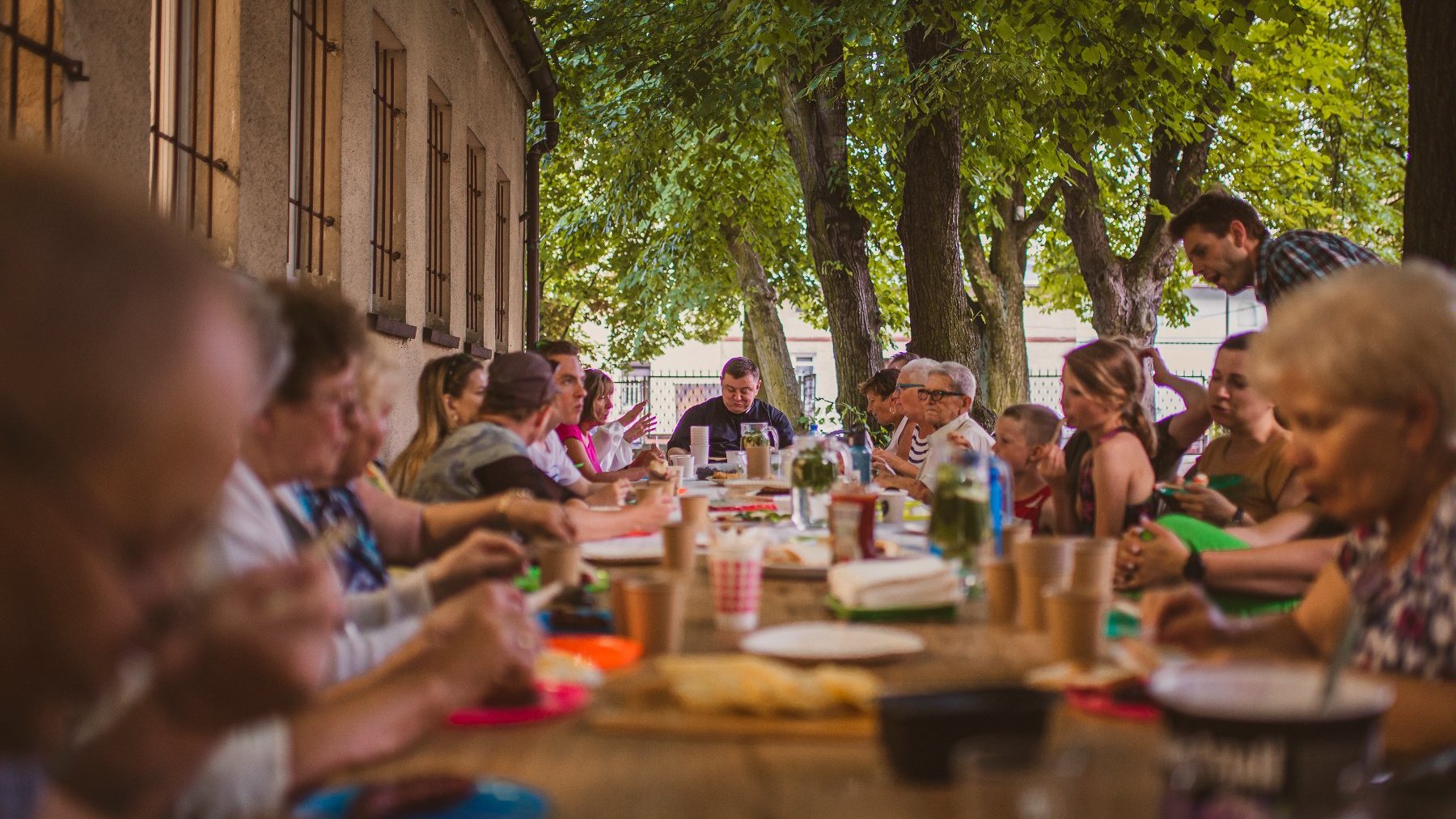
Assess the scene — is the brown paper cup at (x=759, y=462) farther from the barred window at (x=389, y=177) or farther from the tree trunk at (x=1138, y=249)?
the tree trunk at (x=1138, y=249)

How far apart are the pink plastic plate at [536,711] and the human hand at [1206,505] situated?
240 cm

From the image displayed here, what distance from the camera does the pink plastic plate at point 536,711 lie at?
5.50 ft

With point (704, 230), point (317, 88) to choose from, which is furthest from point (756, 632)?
point (704, 230)

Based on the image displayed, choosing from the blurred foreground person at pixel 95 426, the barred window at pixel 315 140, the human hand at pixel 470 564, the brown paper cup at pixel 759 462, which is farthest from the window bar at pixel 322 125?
the blurred foreground person at pixel 95 426

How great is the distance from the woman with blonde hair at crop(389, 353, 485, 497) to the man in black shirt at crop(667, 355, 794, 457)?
449cm

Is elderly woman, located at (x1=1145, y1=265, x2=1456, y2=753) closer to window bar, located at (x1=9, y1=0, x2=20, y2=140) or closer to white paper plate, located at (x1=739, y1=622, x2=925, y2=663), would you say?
white paper plate, located at (x1=739, y1=622, x2=925, y2=663)

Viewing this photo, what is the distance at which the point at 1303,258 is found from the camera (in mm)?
4555

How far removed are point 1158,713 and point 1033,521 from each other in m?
3.45

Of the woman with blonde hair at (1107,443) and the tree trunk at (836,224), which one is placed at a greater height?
the tree trunk at (836,224)

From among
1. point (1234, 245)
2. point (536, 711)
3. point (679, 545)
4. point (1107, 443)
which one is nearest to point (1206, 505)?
point (1107, 443)

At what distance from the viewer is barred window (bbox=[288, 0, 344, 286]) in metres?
5.88

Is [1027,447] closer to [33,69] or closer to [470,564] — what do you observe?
[470,564]

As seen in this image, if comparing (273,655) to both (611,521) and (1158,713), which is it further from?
(611,521)

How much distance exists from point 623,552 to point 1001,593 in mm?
1257
